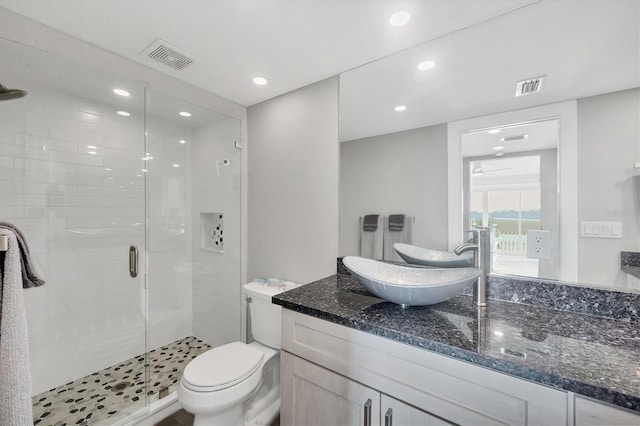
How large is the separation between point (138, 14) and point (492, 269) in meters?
2.13

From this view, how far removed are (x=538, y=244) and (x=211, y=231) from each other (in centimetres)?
261

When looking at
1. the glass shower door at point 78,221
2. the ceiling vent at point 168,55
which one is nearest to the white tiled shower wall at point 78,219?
the glass shower door at point 78,221

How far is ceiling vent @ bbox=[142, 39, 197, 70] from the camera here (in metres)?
1.51

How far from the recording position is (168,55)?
1.61m

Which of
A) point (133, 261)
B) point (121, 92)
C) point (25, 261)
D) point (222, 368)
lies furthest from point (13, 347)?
point (121, 92)

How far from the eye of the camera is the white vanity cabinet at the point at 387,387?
26.2 inches

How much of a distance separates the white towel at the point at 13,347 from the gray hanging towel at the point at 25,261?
0.09 ft

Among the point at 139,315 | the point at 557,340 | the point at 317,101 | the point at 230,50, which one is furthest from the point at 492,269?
the point at 139,315

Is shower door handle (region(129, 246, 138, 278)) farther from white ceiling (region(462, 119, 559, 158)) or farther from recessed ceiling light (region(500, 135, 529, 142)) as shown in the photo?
recessed ceiling light (region(500, 135, 529, 142))

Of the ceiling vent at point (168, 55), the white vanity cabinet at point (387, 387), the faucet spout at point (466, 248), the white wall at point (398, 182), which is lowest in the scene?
the white vanity cabinet at point (387, 387)

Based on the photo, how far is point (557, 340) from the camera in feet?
2.60

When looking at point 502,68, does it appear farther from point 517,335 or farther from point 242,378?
point 242,378

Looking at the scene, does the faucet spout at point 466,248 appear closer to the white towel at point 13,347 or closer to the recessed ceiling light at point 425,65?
the recessed ceiling light at point 425,65

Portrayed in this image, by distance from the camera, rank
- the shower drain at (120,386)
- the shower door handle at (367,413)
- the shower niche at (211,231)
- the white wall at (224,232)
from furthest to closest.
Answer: the shower niche at (211,231) → the white wall at (224,232) → the shower drain at (120,386) → the shower door handle at (367,413)
